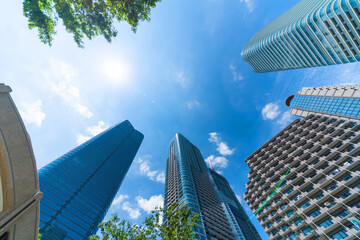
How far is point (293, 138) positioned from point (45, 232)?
255 ft

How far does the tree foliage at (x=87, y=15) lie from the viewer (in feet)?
38.9

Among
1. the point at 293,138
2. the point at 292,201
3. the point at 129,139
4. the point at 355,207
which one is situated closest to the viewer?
the point at 355,207

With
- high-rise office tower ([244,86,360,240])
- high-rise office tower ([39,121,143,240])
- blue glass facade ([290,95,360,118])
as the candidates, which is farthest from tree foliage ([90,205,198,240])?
blue glass facade ([290,95,360,118])

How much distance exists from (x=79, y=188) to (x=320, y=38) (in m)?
106

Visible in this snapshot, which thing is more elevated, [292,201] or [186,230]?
[292,201]

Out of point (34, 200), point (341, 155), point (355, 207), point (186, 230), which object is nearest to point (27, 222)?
point (34, 200)

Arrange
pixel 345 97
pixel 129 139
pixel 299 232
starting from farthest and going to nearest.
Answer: pixel 129 139 → pixel 345 97 → pixel 299 232

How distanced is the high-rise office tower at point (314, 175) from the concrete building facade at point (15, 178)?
39.6m

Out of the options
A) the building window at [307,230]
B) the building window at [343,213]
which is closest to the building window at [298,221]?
the building window at [307,230]

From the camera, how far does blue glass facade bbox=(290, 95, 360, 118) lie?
4119 cm

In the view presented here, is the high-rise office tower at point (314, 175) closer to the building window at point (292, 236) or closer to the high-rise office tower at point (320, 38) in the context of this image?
the building window at point (292, 236)

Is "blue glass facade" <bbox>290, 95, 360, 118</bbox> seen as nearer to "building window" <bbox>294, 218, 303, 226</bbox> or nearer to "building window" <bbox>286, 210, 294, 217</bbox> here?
"building window" <bbox>286, 210, 294, 217</bbox>

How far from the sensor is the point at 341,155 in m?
31.4

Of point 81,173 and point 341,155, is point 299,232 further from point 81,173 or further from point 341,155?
point 81,173
